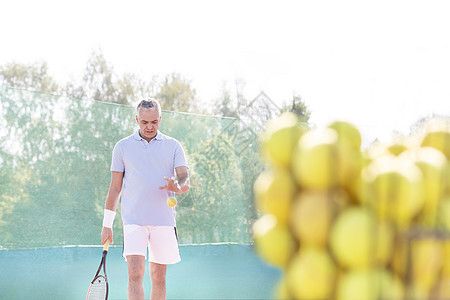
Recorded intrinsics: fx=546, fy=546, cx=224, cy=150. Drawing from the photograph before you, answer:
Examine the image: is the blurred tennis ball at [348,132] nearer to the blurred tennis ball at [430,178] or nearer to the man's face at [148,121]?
the blurred tennis ball at [430,178]

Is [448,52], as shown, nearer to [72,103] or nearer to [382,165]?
[382,165]

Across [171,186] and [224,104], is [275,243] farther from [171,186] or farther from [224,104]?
[224,104]

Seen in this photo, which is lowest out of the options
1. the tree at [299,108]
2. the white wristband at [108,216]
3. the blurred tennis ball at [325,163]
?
the white wristband at [108,216]

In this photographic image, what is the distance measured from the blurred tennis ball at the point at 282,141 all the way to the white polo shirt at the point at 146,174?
2.35 m

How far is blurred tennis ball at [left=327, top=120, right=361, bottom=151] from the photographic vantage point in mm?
670

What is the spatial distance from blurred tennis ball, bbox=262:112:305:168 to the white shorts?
7.79ft

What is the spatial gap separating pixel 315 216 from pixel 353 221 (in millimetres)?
41

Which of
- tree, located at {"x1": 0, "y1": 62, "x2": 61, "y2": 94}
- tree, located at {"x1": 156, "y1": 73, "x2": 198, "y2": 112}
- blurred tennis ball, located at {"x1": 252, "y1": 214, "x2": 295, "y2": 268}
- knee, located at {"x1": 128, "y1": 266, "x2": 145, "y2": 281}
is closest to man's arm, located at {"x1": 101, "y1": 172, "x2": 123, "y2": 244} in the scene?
knee, located at {"x1": 128, "y1": 266, "x2": 145, "y2": 281}

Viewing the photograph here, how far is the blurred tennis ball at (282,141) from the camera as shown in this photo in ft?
2.16

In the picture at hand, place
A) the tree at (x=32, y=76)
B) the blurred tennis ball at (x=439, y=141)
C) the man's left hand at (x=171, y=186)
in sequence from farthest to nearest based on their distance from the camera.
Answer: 1. the tree at (x=32, y=76)
2. the man's left hand at (x=171, y=186)
3. the blurred tennis ball at (x=439, y=141)

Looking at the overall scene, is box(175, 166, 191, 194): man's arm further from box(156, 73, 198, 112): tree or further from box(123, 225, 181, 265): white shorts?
box(156, 73, 198, 112): tree

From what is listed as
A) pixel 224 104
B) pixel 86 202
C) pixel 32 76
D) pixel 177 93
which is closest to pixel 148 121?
pixel 86 202

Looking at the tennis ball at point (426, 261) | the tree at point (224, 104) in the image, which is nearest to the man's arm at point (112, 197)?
the tennis ball at point (426, 261)

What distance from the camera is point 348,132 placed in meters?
0.68
